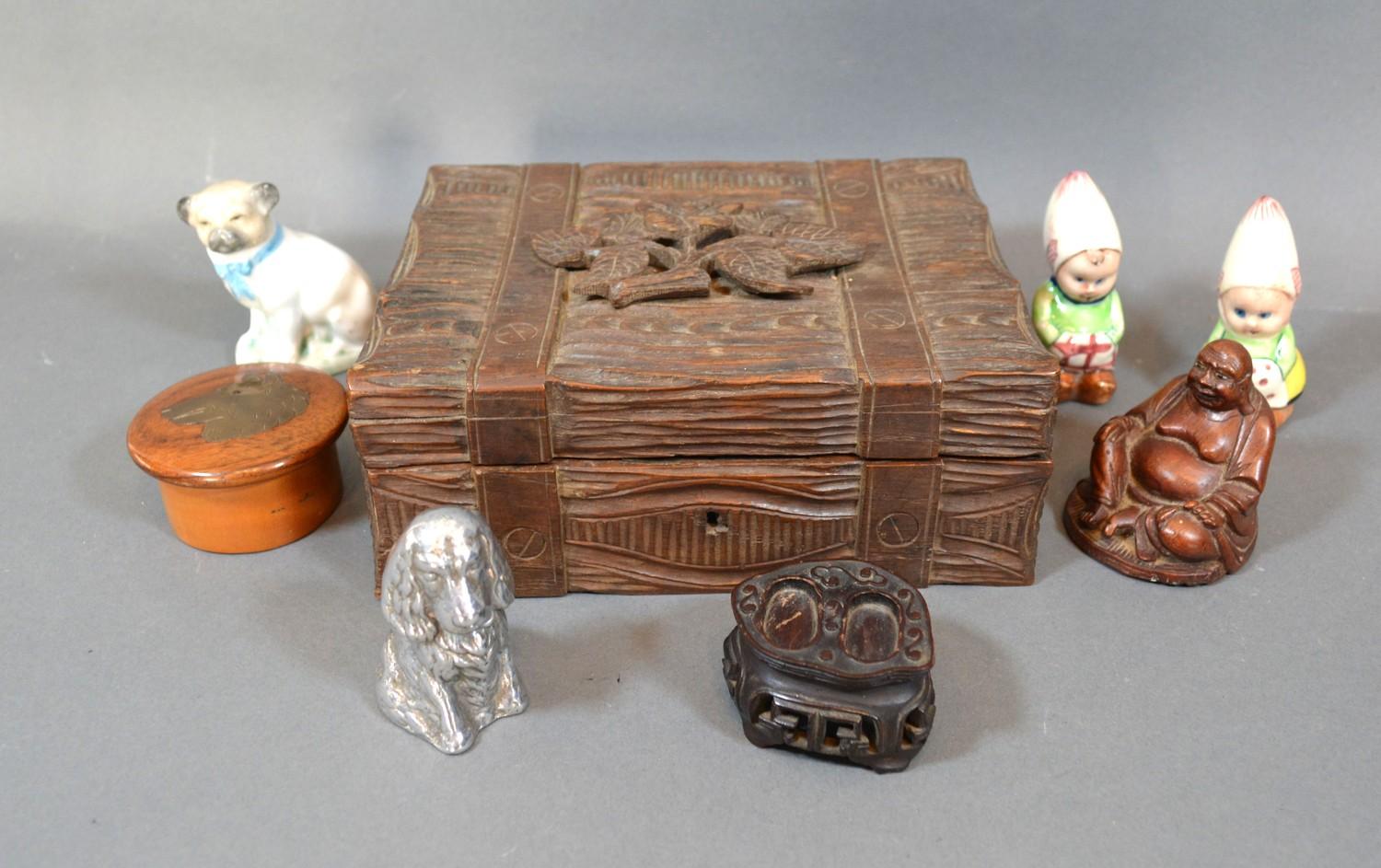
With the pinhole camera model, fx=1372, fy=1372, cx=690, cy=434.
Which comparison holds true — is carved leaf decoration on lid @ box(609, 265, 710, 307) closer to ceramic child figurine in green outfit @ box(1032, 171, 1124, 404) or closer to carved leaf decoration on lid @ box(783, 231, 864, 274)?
carved leaf decoration on lid @ box(783, 231, 864, 274)

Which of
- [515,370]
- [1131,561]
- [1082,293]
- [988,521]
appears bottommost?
[1131,561]

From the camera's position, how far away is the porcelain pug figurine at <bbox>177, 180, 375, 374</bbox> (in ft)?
8.84

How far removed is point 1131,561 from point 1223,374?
0.36 m

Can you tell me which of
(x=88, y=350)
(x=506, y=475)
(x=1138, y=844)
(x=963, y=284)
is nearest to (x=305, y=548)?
(x=506, y=475)

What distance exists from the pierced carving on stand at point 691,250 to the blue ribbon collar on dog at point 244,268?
1.88 ft

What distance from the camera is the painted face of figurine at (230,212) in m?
2.68

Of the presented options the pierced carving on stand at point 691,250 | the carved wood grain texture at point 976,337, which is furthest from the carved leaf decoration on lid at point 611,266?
the carved wood grain texture at point 976,337

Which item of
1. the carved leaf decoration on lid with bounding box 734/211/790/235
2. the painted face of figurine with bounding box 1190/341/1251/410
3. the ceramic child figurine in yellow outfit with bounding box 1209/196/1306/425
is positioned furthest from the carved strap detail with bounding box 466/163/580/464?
the ceramic child figurine in yellow outfit with bounding box 1209/196/1306/425

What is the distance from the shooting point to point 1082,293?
2758 millimetres

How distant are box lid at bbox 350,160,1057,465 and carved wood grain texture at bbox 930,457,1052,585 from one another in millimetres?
37

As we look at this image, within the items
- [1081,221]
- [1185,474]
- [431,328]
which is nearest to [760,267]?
[431,328]

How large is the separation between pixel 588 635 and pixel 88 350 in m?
1.47

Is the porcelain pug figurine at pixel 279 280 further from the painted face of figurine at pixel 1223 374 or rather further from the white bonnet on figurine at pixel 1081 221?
the painted face of figurine at pixel 1223 374

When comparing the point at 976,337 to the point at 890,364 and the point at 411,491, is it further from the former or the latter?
the point at 411,491
